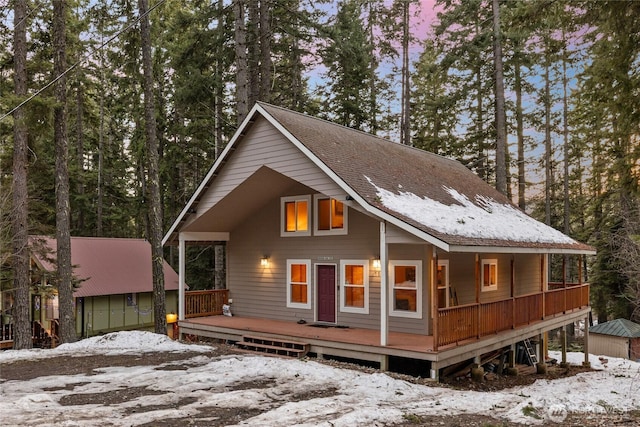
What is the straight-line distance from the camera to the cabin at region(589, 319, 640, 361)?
68.6 ft

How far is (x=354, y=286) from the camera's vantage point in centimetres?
1305

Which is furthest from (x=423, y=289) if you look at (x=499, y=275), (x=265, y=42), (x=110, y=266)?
(x=110, y=266)

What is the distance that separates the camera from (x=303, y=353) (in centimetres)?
1136

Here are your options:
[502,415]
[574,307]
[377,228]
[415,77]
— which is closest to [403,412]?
[502,415]

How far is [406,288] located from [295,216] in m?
3.97

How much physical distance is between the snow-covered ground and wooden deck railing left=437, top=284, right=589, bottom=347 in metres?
Answer: 1.48

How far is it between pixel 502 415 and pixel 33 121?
13623 millimetres

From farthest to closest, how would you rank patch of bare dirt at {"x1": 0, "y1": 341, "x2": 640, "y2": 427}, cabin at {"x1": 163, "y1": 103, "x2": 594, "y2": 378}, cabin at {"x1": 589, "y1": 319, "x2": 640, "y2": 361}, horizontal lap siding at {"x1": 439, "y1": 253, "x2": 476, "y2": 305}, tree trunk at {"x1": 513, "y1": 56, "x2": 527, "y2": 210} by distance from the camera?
tree trunk at {"x1": 513, "y1": 56, "x2": 527, "y2": 210} < cabin at {"x1": 589, "y1": 319, "x2": 640, "y2": 361} < horizontal lap siding at {"x1": 439, "y1": 253, "x2": 476, "y2": 305} < cabin at {"x1": 163, "y1": 103, "x2": 594, "y2": 378} < patch of bare dirt at {"x1": 0, "y1": 341, "x2": 640, "y2": 427}

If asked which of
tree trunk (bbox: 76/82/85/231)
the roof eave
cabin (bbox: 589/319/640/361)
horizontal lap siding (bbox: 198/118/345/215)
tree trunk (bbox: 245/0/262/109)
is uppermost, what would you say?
tree trunk (bbox: 245/0/262/109)

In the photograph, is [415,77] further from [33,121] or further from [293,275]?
[33,121]

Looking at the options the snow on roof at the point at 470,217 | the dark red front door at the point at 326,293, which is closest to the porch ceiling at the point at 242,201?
the dark red front door at the point at 326,293

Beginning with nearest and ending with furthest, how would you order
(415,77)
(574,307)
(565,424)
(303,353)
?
(565,424) → (303,353) → (574,307) → (415,77)

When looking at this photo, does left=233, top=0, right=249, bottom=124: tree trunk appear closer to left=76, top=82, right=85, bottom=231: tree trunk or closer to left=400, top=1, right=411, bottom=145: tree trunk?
left=76, top=82, right=85, bottom=231: tree trunk

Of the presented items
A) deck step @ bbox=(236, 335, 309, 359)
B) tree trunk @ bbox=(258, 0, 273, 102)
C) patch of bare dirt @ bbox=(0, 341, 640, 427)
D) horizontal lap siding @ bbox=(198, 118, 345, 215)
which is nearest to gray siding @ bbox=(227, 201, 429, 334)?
deck step @ bbox=(236, 335, 309, 359)
